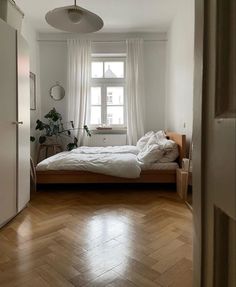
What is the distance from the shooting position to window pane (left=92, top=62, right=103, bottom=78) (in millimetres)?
5695

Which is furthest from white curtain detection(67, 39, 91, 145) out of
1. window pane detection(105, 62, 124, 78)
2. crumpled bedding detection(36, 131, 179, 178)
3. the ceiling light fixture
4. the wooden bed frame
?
the ceiling light fixture

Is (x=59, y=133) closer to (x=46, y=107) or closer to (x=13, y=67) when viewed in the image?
(x=46, y=107)

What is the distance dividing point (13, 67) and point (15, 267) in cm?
183

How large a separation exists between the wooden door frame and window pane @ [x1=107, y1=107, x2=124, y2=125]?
511 cm

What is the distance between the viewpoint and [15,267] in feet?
5.73

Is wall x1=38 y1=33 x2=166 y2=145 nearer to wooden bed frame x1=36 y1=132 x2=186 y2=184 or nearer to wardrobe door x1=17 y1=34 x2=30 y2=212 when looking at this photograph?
wooden bed frame x1=36 y1=132 x2=186 y2=184

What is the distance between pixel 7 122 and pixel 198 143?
7.23ft

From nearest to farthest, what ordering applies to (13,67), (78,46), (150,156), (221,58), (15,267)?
(221,58) < (15,267) < (13,67) < (150,156) < (78,46)

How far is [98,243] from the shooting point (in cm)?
210

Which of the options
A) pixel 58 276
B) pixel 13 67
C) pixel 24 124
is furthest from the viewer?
pixel 24 124

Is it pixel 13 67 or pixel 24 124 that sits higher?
pixel 13 67

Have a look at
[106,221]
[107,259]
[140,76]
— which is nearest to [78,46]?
[140,76]

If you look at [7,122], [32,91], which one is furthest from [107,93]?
[7,122]

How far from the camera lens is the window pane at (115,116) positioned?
576 centimetres
